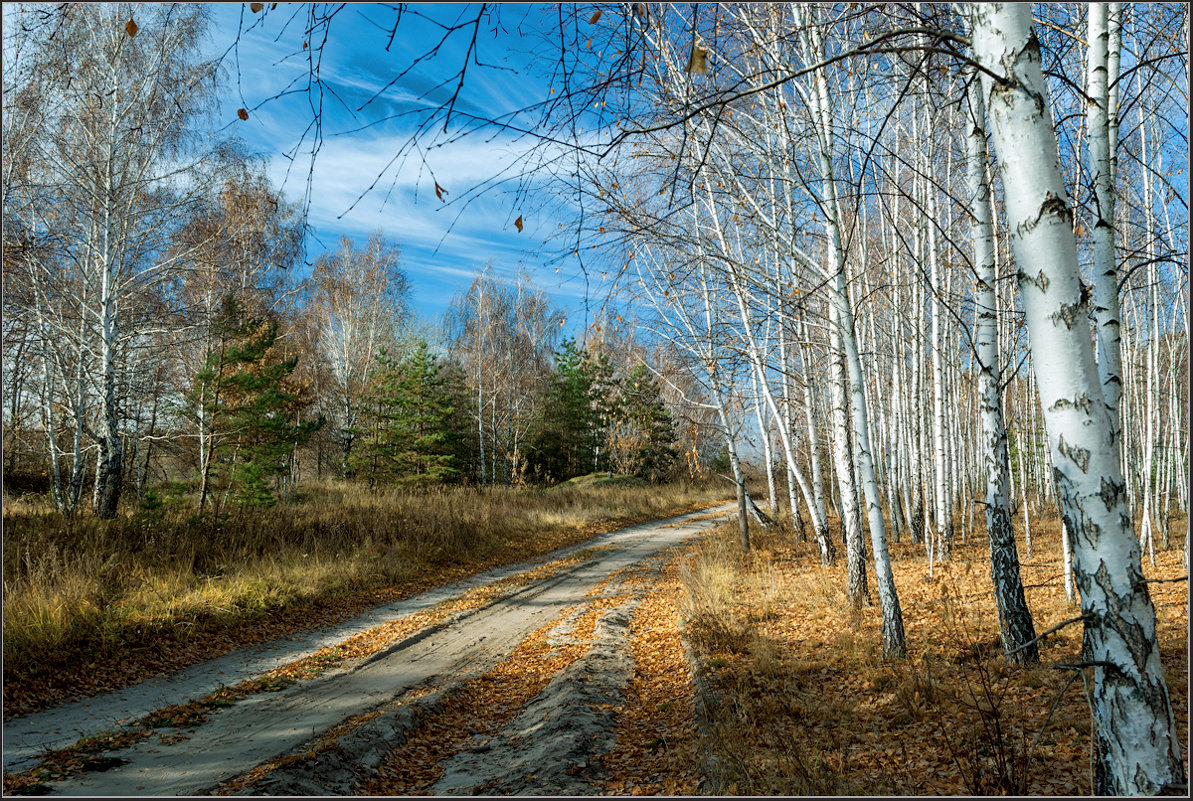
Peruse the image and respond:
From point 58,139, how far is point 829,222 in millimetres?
11950

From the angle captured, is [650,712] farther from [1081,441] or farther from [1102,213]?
[1102,213]

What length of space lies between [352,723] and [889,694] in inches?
160

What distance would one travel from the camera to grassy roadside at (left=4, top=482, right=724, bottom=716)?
5637 millimetres

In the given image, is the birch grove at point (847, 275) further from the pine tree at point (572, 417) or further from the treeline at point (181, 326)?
the pine tree at point (572, 417)

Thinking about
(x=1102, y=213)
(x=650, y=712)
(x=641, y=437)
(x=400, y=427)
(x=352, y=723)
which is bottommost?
(x=650, y=712)

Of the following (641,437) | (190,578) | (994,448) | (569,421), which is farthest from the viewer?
(569,421)

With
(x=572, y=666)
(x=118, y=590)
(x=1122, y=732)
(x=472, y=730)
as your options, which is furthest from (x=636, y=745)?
(x=118, y=590)

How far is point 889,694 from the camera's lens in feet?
15.2

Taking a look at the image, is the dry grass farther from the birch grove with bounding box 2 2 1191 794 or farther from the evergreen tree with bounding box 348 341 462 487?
the evergreen tree with bounding box 348 341 462 487

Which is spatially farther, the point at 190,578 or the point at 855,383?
the point at 190,578

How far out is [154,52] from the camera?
1081 centimetres

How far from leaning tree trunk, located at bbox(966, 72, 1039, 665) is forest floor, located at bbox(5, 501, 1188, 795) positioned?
32 centimetres

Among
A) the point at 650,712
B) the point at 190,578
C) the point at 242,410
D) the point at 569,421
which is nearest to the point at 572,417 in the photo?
the point at 569,421

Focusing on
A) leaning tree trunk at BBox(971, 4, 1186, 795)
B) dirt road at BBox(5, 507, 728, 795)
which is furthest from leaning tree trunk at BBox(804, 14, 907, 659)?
leaning tree trunk at BBox(971, 4, 1186, 795)
